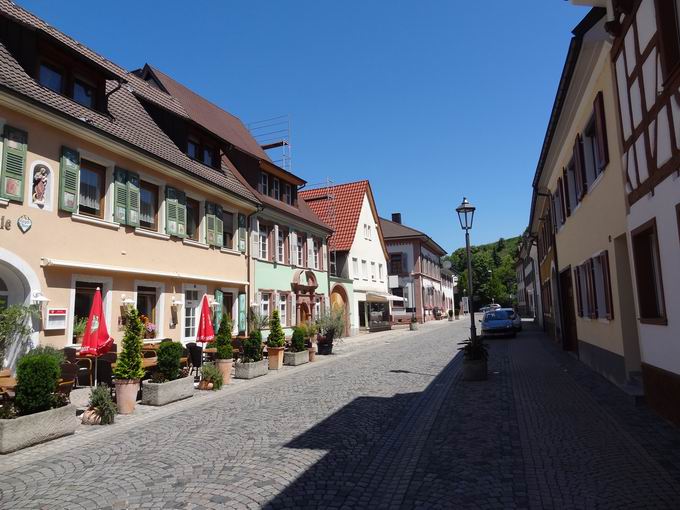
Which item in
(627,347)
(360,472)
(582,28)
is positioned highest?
(582,28)

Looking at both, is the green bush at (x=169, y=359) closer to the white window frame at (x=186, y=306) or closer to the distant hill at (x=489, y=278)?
the white window frame at (x=186, y=306)

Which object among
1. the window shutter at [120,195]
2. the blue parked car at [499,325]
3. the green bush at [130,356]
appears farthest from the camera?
the blue parked car at [499,325]

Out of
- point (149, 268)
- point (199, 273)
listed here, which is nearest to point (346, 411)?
point (149, 268)

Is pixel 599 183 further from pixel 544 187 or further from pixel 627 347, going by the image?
pixel 544 187

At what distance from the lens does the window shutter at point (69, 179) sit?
468 inches

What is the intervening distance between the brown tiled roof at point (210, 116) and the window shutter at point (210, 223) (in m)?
3.24

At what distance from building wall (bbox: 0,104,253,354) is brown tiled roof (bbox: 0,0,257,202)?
51 centimetres

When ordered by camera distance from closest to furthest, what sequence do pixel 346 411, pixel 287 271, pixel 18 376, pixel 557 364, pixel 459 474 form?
pixel 459 474 < pixel 18 376 < pixel 346 411 < pixel 557 364 < pixel 287 271

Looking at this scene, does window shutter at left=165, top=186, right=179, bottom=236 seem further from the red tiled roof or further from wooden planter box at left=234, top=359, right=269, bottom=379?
the red tiled roof

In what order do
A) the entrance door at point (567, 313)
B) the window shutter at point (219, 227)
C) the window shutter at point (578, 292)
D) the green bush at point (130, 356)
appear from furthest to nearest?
the window shutter at point (219, 227) < the entrance door at point (567, 313) < the window shutter at point (578, 292) < the green bush at point (130, 356)

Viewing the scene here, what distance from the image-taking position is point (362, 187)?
1467 inches

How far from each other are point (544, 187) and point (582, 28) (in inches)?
443

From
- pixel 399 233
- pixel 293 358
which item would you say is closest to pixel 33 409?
pixel 293 358

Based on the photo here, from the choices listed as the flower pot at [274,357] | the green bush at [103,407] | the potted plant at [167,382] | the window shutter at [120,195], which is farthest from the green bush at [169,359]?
the flower pot at [274,357]
